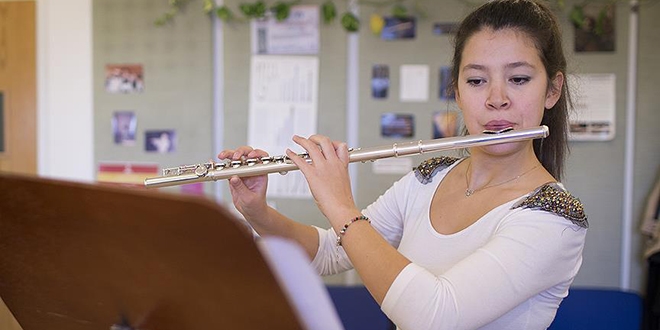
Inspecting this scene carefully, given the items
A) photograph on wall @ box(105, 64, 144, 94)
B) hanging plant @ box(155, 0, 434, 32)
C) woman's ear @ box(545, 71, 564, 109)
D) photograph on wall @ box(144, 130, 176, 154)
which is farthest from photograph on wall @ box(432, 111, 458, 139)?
woman's ear @ box(545, 71, 564, 109)

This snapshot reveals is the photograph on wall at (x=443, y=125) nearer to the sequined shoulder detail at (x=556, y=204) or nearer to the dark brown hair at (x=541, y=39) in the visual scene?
the dark brown hair at (x=541, y=39)

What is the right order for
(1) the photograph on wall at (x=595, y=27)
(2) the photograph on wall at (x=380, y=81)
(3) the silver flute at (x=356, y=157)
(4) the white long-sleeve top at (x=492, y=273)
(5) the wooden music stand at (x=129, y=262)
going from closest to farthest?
1. (5) the wooden music stand at (x=129, y=262)
2. (4) the white long-sleeve top at (x=492, y=273)
3. (3) the silver flute at (x=356, y=157)
4. (1) the photograph on wall at (x=595, y=27)
5. (2) the photograph on wall at (x=380, y=81)

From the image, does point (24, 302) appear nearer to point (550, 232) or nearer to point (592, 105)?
point (550, 232)

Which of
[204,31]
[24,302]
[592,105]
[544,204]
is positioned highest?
[204,31]

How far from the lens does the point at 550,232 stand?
1017mm

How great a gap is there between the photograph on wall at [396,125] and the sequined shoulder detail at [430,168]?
1.56 m

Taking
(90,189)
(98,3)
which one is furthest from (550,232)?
(98,3)

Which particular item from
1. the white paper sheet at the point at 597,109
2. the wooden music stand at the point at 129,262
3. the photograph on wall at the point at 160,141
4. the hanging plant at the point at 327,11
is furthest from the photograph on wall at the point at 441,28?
the wooden music stand at the point at 129,262

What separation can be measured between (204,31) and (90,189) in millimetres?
2460

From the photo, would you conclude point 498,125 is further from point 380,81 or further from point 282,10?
point 282,10

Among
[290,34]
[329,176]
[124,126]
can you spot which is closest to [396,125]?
[290,34]

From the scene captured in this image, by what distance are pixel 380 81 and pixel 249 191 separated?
170 cm

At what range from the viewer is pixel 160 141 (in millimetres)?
3061

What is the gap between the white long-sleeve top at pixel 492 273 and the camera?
3.08 feet
